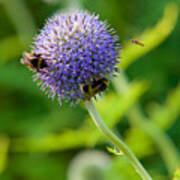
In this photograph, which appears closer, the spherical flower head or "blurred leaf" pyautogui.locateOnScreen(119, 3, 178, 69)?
the spherical flower head

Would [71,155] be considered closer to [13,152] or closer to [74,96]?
[13,152]

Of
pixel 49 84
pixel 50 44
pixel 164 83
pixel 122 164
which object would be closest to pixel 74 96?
pixel 49 84

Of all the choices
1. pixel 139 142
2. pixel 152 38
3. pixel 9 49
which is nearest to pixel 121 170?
pixel 139 142

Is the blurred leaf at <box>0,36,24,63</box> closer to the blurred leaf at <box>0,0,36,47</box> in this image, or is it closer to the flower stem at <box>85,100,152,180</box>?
the blurred leaf at <box>0,0,36,47</box>

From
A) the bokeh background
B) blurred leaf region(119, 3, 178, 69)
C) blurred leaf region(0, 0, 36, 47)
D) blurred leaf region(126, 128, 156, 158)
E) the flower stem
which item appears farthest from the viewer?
blurred leaf region(0, 0, 36, 47)

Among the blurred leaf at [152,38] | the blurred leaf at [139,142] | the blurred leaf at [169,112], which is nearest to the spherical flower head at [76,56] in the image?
the blurred leaf at [152,38]

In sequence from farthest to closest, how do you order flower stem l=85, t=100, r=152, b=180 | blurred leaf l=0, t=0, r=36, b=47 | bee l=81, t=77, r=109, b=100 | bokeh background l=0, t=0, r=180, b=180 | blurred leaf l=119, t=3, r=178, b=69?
blurred leaf l=0, t=0, r=36, b=47
bokeh background l=0, t=0, r=180, b=180
blurred leaf l=119, t=3, r=178, b=69
bee l=81, t=77, r=109, b=100
flower stem l=85, t=100, r=152, b=180

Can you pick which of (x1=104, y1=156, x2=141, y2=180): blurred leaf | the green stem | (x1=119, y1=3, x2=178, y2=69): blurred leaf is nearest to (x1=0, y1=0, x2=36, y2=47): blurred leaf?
the green stem
